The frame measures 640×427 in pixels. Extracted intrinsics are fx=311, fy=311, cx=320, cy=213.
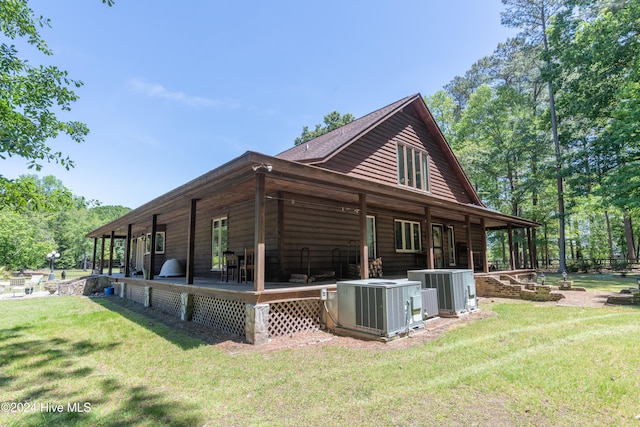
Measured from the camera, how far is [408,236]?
38.9ft

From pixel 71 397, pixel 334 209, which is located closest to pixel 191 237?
pixel 71 397

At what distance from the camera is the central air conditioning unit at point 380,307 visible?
5.12 meters

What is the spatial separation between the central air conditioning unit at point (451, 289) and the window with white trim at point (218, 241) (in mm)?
6304

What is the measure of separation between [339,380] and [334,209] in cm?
619

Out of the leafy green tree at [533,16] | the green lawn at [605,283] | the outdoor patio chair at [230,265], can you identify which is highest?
the leafy green tree at [533,16]

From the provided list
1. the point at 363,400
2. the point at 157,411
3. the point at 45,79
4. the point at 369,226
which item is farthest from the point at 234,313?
the point at 45,79

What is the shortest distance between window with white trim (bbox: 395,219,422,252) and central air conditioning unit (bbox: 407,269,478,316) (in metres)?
3.82

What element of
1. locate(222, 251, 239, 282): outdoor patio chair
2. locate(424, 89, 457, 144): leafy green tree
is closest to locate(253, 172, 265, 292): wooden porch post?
locate(222, 251, 239, 282): outdoor patio chair

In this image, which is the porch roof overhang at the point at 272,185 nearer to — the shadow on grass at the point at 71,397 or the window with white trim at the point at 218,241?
the window with white trim at the point at 218,241

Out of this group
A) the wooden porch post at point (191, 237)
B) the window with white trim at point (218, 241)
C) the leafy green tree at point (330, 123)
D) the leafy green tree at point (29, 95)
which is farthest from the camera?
the leafy green tree at point (330, 123)

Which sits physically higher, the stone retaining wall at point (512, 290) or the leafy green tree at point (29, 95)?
the leafy green tree at point (29, 95)

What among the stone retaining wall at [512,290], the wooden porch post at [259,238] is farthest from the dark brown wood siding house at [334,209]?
the stone retaining wall at [512,290]

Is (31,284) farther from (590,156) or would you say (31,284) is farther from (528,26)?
(528,26)

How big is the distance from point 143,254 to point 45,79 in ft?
33.3
